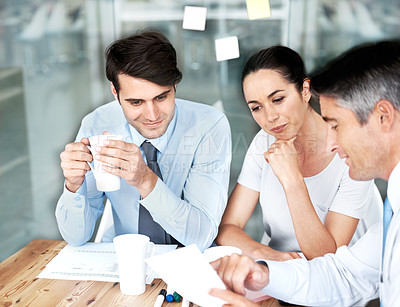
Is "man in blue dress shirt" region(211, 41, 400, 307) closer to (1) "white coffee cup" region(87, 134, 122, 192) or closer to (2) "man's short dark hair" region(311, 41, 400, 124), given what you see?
(2) "man's short dark hair" region(311, 41, 400, 124)

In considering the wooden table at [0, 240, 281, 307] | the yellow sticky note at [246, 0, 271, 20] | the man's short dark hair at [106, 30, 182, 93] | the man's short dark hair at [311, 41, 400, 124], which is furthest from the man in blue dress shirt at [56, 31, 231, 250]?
the man's short dark hair at [311, 41, 400, 124]

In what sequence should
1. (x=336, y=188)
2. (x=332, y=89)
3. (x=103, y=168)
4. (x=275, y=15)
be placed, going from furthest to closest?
1. (x=275, y=15)
2. (x=336, y=188)
3. (x=103, y=168)
4. (x=332, y=89)

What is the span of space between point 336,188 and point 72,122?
304cm

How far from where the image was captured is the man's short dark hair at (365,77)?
105cm

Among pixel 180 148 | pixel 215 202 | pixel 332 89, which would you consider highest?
pixel 332 89

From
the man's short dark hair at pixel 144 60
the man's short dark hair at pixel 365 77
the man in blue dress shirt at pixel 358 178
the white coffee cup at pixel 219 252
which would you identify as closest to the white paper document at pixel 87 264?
the white coffee cup at pixel 219 252

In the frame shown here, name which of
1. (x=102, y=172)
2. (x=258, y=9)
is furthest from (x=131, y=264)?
(x=258, y=9)

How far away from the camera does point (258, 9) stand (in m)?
1.85

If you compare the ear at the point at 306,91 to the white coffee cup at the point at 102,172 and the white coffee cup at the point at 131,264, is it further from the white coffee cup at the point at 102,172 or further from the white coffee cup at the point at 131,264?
the white coffee cup at the point at 131,264

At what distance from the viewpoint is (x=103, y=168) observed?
1.41 metres

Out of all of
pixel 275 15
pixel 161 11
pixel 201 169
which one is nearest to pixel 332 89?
pixel 201 169

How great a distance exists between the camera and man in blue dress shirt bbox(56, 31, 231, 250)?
4.91 ft

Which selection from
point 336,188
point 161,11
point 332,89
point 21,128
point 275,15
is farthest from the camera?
point 21,128

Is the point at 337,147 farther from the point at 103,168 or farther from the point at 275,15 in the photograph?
the point at 275,15
